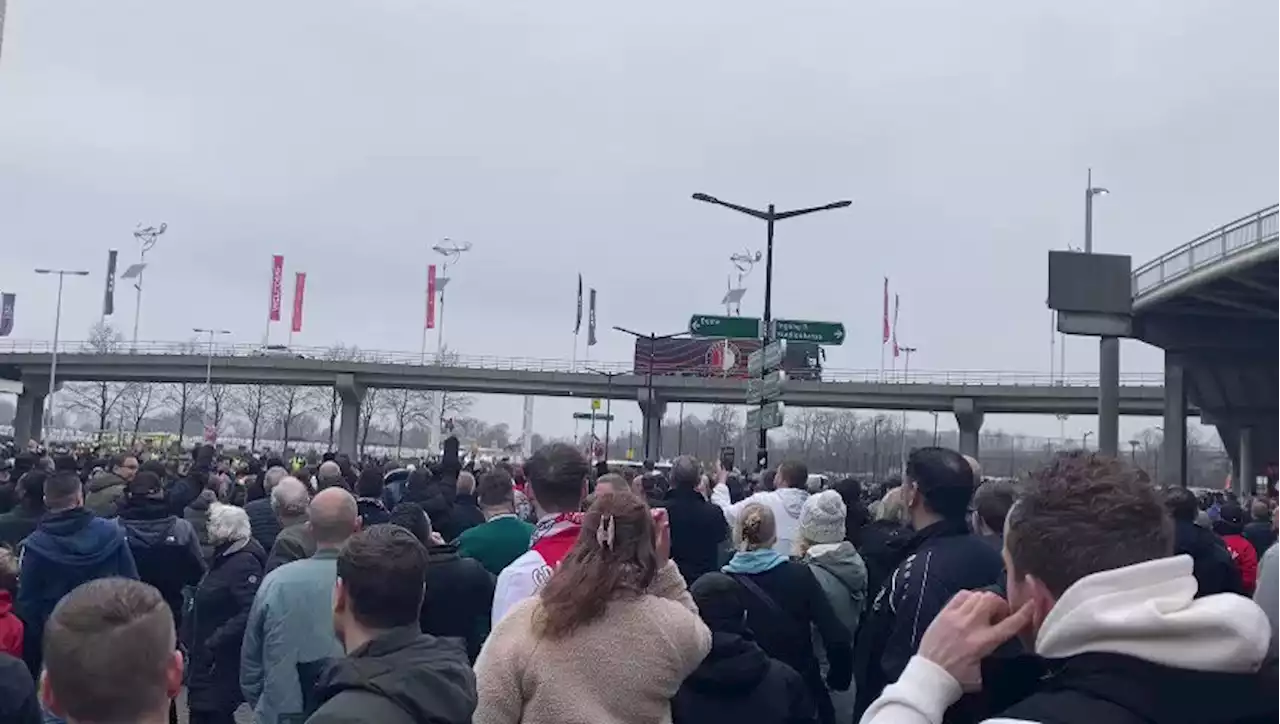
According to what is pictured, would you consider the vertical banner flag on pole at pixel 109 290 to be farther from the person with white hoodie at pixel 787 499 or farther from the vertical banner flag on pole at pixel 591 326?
the person with white hoodie at pixel 787 499

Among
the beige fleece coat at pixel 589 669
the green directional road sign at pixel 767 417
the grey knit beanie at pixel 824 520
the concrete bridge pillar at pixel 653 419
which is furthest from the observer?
the concrete bridge pillar at pixel 653 419

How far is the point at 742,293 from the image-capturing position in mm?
93875

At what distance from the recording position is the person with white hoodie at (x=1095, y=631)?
207cm

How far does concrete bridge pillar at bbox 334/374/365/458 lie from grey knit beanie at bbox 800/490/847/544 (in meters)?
65.4

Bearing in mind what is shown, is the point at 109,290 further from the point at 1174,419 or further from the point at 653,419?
the point at 1174,419

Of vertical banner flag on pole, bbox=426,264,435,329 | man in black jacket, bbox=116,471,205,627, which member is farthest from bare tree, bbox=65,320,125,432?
man in black jacket, bbox=116,471,205,627

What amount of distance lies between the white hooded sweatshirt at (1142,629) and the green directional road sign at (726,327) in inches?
1181

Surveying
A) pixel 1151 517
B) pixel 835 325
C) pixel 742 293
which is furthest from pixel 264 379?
pixel 1151 517

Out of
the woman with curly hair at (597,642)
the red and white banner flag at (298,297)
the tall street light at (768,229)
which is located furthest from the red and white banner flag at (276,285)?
the woman with curly hair at (597,642)

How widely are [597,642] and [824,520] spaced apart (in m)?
3.94

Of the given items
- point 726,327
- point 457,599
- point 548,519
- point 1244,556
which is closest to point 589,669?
point 548,519

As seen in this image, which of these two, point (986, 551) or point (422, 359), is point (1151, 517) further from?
point (422, 359)

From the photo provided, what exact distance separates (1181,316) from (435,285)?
62.1m

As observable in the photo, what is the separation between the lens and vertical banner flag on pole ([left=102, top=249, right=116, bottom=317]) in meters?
84.9
